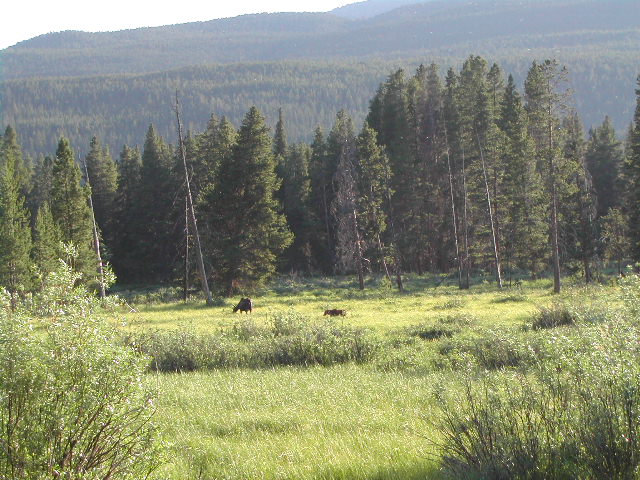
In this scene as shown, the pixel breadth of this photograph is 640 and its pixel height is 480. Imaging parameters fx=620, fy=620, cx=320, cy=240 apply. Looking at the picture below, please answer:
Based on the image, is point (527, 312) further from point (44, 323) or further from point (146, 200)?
point (146, 200)

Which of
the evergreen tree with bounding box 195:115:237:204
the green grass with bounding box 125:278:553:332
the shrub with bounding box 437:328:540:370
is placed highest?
the evergreen tree with bounding box 195:115:237:204

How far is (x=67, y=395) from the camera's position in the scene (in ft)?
18.6

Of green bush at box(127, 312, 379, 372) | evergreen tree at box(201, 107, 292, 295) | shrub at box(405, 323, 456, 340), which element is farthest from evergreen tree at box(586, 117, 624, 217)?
green bush at box(127, 312, 379, 372)

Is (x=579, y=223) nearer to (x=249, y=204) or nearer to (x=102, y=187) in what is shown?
(x=249, y=204)

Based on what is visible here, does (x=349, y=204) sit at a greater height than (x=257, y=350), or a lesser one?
greater

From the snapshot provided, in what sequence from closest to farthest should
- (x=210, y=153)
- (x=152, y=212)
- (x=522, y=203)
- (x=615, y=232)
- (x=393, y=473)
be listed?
(x=393, y=473) → (x=522, y=203) → (x=615, y=232) → (x=210, y=153) → (x=152, y=212)

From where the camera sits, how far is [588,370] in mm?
6180

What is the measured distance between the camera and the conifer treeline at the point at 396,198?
127 ft

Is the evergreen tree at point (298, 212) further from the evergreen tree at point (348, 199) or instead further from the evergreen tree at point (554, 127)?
the evergreen tree at point (554, 127)

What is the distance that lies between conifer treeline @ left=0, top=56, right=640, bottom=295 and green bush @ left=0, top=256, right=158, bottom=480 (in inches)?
1137

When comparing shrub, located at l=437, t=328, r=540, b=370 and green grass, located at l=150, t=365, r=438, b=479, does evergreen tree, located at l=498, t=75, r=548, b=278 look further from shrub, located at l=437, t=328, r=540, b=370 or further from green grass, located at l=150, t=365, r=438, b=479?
green grass, located at l=150, t=365, r=438, b=479

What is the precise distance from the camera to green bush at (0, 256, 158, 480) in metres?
5.55

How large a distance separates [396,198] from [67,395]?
4725 centimetres

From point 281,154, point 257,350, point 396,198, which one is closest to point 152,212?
point 281,154
